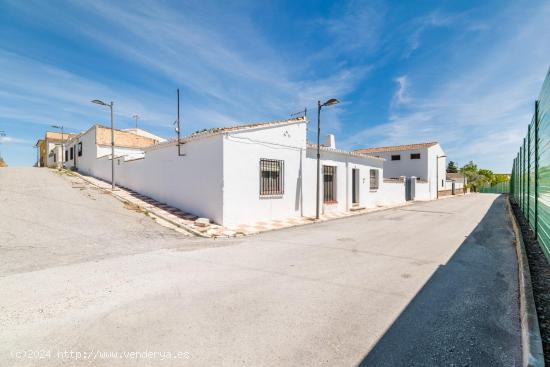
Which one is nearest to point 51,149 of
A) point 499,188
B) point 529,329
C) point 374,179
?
point 374,179

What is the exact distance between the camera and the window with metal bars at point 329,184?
14008 mm

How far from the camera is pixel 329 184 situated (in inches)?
565

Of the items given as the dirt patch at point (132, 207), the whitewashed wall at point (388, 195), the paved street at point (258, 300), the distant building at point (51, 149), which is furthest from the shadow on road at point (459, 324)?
the distant building at point (51, 149)

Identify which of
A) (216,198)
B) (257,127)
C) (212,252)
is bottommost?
(212,252)

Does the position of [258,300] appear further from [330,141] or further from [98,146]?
[98,146]

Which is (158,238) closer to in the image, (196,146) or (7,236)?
(7,236)

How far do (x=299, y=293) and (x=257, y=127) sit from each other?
7.82 m

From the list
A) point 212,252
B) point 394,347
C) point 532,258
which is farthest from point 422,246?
point 212,252

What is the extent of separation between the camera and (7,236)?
642 centimetres

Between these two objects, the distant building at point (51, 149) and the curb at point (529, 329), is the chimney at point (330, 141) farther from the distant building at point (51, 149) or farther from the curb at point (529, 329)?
the distant building at point (51, 149)

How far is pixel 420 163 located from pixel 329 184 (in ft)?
70.8

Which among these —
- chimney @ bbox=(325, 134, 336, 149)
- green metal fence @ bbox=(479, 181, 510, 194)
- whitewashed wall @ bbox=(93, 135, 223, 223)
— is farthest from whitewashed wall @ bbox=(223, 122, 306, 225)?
green metal fence @ bbox=(479, 181, 510, 194)

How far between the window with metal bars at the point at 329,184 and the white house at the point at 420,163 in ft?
54.1

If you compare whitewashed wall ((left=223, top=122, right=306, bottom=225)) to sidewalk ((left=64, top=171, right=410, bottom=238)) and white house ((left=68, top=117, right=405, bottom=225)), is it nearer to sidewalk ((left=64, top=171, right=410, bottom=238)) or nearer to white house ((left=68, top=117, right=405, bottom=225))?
white house ((left=68, top=117, right=405, bottom=225))
